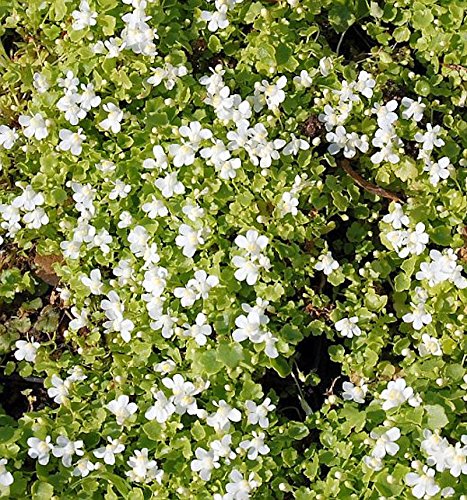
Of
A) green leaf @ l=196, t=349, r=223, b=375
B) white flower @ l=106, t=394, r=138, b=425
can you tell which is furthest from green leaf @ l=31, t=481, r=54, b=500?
green leaf @ l=196, t=349, r=223, b=375

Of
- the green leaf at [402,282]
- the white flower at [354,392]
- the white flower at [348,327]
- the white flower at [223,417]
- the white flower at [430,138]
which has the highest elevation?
the white flower at [430,138]

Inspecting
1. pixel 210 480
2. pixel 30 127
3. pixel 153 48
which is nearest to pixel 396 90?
pixel 153 48

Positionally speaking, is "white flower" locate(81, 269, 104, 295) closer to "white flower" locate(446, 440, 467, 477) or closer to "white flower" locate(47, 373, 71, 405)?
"white flower" locate(47, 373, 71, 405)

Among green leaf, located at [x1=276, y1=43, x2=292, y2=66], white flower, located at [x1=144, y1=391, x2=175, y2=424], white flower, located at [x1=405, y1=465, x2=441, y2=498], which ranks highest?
green leaf, located at [x1=276, y1=43, x2=292, y2=66]

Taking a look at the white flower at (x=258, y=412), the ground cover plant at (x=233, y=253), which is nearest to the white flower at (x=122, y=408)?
the ground cover plant at (x=233, y=253)

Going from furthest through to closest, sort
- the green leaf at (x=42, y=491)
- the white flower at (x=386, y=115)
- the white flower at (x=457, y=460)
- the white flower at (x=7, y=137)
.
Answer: the white flower at (x=7, y=137) → the white flower at (x=386, y=115) → the green leaf at (x=42, y=491) → the white flower at (x=457, y=460)

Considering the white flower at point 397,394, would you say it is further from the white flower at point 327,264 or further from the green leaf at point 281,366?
the white flower at point 327,264

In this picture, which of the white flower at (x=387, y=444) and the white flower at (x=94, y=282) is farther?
the white flower at (x=94, y=282)

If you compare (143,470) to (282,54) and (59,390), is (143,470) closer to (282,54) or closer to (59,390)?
(59,390)
